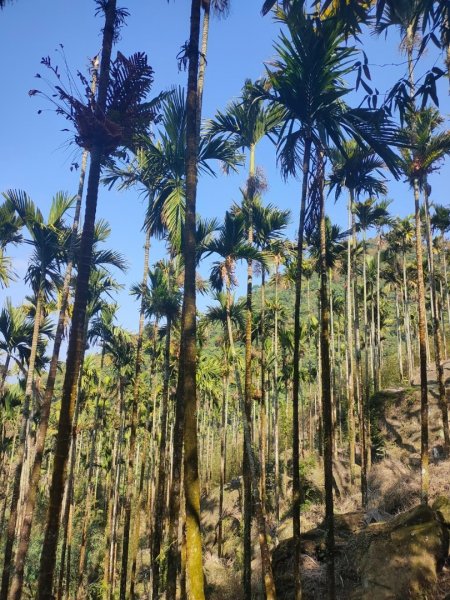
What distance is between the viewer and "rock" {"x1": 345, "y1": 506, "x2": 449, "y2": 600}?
8.41m

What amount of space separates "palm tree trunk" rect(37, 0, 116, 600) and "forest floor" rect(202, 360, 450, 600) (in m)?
6.63

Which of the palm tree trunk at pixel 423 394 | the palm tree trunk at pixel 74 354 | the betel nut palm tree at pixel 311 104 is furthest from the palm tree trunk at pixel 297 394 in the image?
the palm tree trunk at pixel 423 394

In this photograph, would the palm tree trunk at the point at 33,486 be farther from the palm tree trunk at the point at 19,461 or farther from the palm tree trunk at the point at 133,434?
the palm tree trunk at the point at 133,434

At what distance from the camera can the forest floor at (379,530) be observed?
8.69 meters

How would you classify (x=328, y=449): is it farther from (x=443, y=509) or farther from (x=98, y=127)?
(x=98, y=127)

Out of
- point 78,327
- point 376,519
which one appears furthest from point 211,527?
point 78,327

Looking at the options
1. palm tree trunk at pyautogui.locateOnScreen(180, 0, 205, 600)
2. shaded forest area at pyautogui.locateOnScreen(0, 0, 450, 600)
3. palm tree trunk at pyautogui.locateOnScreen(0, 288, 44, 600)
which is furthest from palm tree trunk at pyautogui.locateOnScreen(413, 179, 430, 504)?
palm tree trunk at pyautogui.locateOnScreen(0, 288, 44, 600)

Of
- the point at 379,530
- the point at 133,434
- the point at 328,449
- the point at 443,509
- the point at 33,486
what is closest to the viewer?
the point at 328,449

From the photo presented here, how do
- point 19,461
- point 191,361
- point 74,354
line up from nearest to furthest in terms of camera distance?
point 191,361 < point 74,354 < point 19,461

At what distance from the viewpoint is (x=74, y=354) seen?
6637 mm

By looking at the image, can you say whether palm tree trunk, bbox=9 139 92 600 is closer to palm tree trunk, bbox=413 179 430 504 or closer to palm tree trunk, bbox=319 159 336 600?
palm tree trunk, bbox=319 159 336 600

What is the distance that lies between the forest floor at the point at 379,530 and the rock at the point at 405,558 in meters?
0.02

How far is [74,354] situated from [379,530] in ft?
29.1

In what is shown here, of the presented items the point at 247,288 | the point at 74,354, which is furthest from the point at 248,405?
the point at 74,354
